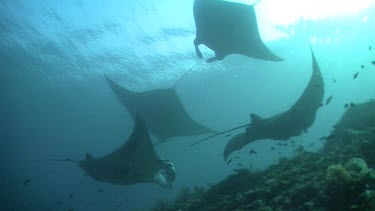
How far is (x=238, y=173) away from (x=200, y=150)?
299 feet

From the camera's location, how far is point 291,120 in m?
9.76

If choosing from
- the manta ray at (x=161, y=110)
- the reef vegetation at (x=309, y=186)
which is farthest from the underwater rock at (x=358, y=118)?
the manta ray at (x=161, y=110)

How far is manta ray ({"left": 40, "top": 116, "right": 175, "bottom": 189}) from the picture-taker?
9.47 m

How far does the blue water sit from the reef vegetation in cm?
393

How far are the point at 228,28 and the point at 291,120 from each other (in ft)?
11.6

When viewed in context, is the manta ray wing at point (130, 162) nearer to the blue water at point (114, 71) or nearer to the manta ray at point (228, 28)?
the manta ray at point (228, 28)

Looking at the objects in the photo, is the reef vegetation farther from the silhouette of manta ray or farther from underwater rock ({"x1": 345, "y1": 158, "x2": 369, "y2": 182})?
the silhouette of manta ray

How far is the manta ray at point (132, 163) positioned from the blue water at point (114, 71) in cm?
398

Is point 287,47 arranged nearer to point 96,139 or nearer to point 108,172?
point 108,172

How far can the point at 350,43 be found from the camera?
38562mm

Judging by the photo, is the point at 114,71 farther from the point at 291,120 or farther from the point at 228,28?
the point at 291,120

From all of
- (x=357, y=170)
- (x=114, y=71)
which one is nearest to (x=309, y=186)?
(x=357, y=170)

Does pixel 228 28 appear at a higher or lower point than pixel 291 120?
higher

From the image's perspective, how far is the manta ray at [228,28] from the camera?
1002 centimetres
